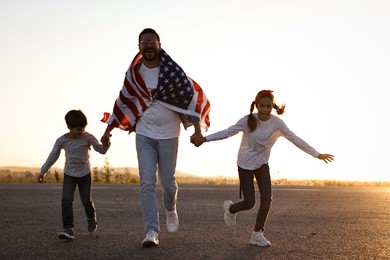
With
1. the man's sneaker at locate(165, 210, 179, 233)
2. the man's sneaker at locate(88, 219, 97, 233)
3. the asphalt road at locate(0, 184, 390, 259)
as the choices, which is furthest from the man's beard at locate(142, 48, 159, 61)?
the man's sneaker at locate(88, 219, 97, 233)

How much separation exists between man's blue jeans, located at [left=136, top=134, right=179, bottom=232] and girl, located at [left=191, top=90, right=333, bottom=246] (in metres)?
0.45

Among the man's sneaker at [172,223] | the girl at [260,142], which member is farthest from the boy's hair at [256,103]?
the man's sneaker at [172,223]

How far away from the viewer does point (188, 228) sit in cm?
1023

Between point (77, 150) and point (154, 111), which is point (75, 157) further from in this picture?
point (154, 111)

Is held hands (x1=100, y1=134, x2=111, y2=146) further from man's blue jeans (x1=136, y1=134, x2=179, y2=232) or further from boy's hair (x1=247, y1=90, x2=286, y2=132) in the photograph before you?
boy's hair (x1=247, y1=90, x2=286, y2=132)

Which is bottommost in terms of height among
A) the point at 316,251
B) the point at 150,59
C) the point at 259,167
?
the point at 316,251

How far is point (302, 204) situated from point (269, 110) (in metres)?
7.45

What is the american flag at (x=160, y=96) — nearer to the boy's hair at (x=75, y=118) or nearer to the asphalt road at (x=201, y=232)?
the boy's hair at (x=75, y=118)

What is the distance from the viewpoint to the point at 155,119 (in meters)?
8.40

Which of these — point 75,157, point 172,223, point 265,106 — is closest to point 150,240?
point 172,223

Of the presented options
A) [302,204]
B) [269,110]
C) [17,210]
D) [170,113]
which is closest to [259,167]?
[269,110]

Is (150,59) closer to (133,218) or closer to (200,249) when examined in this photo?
(200,249)

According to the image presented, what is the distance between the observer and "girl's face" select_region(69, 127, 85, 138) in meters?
9.23

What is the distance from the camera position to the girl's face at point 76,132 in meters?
9.23
